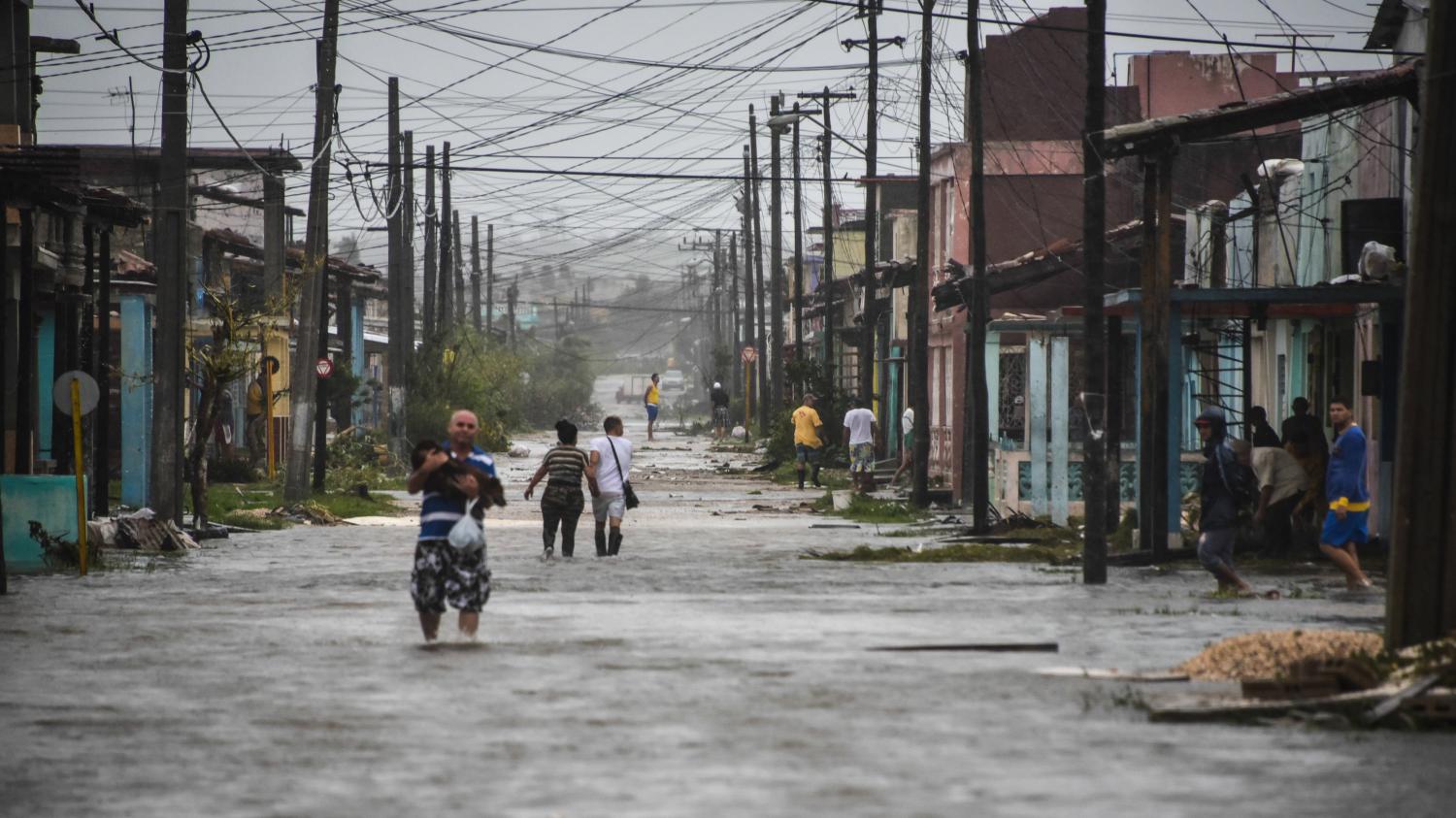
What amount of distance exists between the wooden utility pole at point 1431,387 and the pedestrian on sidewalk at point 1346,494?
5280mm

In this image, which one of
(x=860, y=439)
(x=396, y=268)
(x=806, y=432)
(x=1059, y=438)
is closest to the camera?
(x=1059, y=438)

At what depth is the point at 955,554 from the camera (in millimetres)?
22266

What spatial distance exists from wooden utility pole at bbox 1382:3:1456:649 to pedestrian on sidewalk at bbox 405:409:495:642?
595 centimetres

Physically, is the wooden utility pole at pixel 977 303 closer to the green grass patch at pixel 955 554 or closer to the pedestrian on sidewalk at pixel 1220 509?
the green grass patch at pixel 955 554

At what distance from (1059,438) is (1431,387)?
14.2 metres

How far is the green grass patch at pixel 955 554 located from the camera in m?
22.1

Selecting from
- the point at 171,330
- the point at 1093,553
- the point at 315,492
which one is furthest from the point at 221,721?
the point at 315,492

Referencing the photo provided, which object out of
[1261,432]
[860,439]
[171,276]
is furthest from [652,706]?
[860,439]

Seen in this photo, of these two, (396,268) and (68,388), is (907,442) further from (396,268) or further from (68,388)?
(68,388)

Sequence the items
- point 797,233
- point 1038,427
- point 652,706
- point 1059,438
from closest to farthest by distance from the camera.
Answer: point 652,706, point 1059,438, point 1038,427, point 797,233

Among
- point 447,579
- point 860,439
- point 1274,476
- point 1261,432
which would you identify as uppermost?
point 1261,432

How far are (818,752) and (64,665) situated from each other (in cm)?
581

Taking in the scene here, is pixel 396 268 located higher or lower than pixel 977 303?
higher

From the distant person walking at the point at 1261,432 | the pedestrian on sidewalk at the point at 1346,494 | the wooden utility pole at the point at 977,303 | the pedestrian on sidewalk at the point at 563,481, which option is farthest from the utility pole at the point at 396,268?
the pedestrian on sidewalk at the point at 1346,494
